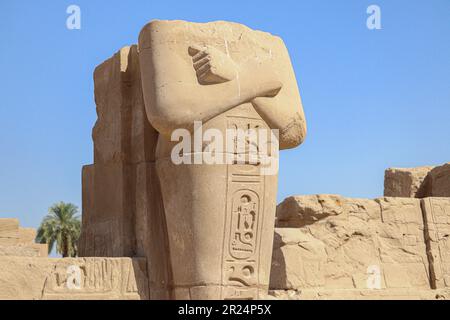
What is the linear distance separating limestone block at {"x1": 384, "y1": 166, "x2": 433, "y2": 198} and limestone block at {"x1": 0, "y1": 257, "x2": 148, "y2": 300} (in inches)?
203

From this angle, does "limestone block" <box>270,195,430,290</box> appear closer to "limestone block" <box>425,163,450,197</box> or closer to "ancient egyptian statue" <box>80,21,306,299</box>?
"ancient egyptian statue" <box>80,21,306,299</box>

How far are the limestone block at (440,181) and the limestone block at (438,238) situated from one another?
4.32 ft

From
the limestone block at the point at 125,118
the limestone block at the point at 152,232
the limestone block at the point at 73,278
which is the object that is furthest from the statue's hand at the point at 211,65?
the limestone block at the point at 73,278

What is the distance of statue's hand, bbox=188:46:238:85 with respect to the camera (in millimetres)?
5398

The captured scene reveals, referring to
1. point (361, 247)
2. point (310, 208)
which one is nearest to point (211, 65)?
point (310, 208)

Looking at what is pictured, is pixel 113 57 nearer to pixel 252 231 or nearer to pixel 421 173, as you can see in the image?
pixel 252 231

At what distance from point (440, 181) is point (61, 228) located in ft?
58.0

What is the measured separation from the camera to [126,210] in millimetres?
5766

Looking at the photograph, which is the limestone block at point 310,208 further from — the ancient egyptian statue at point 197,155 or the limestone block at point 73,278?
the limestone block at point 73,278

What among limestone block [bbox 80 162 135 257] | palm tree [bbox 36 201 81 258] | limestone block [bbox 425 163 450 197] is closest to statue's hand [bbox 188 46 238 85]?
limestone block [bbox 80 162 135 257]

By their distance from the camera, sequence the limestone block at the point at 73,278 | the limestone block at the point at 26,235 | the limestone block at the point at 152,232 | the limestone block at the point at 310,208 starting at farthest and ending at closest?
the limestone block at the point at 26,235, the limestone block at the point at 310,208, the limestone block at the point at 152,232, the limestone block at the point at 73,278

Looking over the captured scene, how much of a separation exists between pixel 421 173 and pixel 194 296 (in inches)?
208

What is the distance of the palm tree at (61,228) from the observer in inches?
970

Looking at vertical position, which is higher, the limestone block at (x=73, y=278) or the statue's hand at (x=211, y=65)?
the statue's hand at (x=211, y=65)
